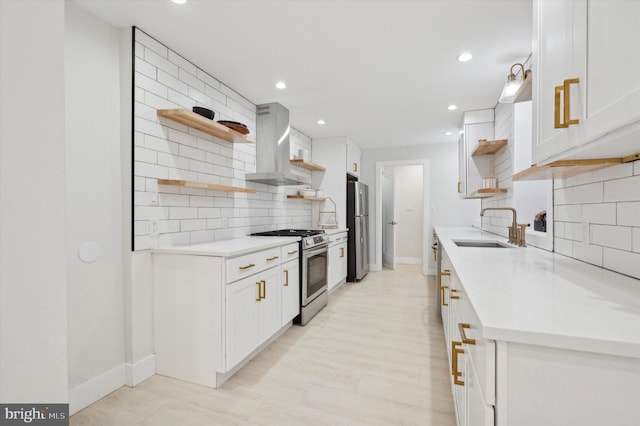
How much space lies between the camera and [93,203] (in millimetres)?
1805

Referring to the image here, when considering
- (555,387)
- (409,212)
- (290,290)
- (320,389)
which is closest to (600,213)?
(555,387)

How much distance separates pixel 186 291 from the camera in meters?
1.98

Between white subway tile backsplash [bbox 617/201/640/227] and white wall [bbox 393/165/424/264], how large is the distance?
535 cm

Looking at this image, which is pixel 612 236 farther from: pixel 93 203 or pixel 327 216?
pixel 327 216

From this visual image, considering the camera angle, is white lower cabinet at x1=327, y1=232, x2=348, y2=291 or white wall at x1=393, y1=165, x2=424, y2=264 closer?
white lower cabinet at x1=327, y1=232, x2=348, y2=291

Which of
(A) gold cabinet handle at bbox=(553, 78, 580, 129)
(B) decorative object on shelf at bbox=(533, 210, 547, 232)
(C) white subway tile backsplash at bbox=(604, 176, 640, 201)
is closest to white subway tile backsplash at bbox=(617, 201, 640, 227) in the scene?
(C) white subway tile backsplash at bbox=(604, 176, 640, 201)

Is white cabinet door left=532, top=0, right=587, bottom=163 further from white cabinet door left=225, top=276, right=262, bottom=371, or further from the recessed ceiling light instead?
white cabinet door left=225, top=276, right=262, bottom=371

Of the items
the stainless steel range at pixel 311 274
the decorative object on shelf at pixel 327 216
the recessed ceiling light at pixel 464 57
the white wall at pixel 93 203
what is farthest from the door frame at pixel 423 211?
the white wall at pixel 93 203

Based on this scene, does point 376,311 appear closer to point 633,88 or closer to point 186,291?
point 186,291

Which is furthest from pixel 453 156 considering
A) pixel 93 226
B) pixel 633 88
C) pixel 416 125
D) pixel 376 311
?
pixel 93 226

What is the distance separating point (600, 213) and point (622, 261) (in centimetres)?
27

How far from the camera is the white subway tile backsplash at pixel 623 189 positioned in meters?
1.14

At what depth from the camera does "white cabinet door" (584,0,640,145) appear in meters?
0.68

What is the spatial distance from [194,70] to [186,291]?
6.18ft
